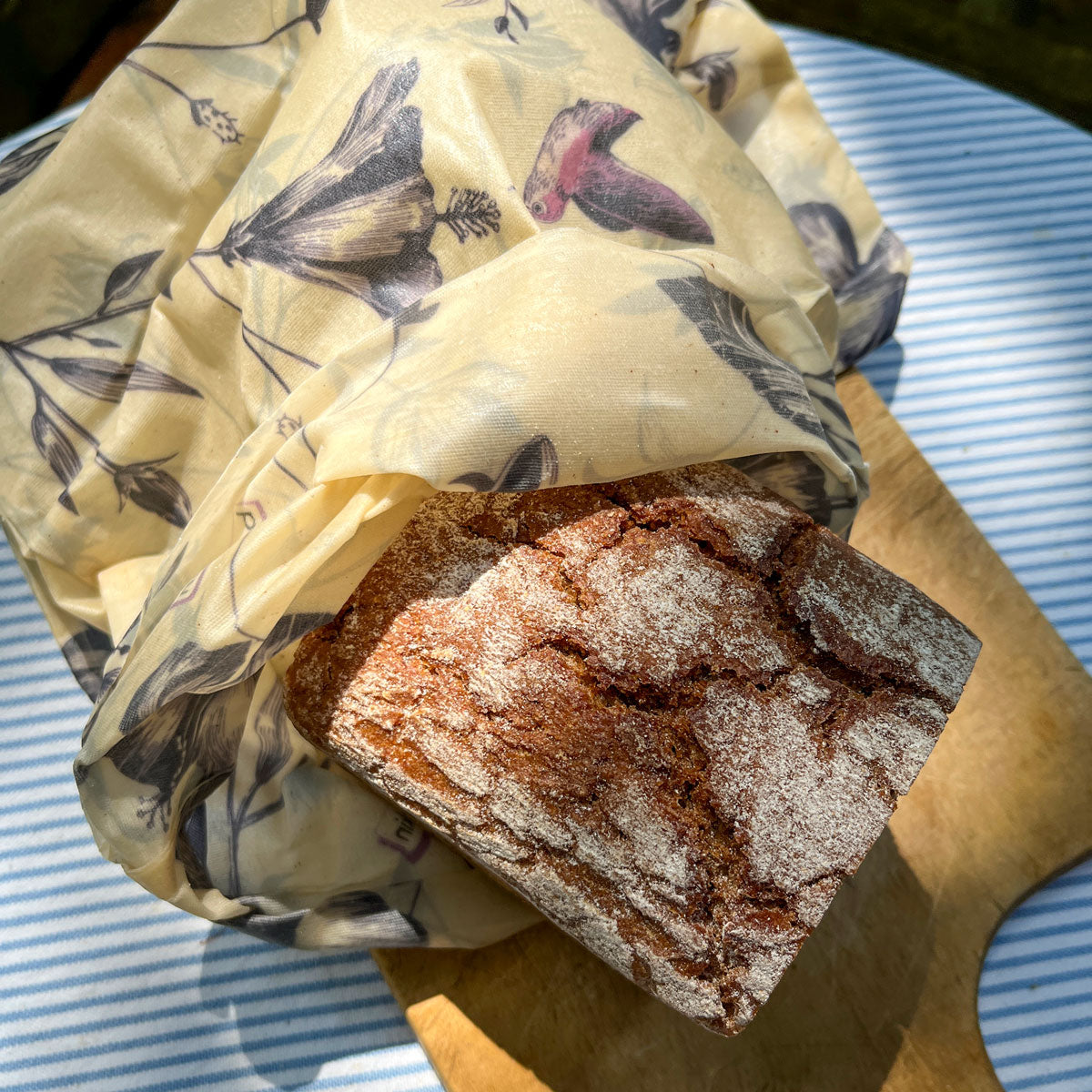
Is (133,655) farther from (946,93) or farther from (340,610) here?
(946,93)

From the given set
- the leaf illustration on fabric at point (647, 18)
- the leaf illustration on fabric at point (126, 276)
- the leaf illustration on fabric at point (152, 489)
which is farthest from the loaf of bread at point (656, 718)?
the leaf illustration on fabric at point (647, 18)

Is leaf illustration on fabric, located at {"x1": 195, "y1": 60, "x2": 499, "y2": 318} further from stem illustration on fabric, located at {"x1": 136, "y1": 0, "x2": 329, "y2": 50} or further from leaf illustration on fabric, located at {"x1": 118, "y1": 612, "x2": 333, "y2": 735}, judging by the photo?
leaf illustration on fabric, located at {"x1": 118, "y1": 612, "x2": 333, "y2": 735}

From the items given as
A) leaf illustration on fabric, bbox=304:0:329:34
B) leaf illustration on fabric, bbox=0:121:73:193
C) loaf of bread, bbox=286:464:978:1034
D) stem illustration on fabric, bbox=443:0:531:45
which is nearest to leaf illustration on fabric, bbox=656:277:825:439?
loaf of bread, bbox=286:464:978:1034

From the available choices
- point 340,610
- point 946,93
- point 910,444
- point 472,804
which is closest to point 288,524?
point 340,610

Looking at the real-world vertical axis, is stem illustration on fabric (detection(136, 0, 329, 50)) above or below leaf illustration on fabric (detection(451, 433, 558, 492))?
above

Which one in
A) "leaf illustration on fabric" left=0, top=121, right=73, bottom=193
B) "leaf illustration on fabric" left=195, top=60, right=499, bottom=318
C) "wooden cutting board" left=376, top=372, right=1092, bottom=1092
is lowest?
"wooden cutting board" left=376, top=372, right=1092, bottom=1092

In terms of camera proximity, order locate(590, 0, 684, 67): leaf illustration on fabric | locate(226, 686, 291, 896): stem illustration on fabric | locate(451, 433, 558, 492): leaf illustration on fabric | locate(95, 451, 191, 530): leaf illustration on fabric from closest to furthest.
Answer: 1. locate(451, 433, 558, 492): leaf illustration on fabric
2. locate(226, 686, 291, 896): stem illustration on fabric
3. locate(95, 451, 191, 530): leaf illustration on fabric
4. locate(590, 0, 684, 67): leaf illustration on fabric

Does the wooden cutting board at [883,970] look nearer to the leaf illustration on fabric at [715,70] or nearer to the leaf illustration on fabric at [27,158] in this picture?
the leaf illustration on fabric at [715,70]

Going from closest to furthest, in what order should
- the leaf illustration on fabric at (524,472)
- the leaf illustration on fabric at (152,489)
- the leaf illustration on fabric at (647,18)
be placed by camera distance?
the leaf illustration on fabric at (524,472)
the leaf illustration on fabric at (152,489)
the leaf illustration on fabric at (647,18)
